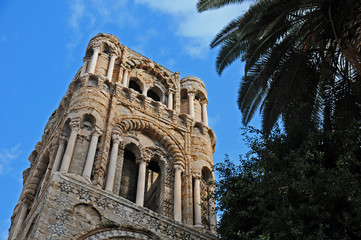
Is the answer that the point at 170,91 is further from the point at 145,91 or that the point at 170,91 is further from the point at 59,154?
the point at 59,154

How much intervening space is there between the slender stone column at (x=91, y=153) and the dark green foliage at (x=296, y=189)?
4.28 m

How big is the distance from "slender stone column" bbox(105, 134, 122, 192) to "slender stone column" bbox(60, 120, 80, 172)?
1298 millimetres

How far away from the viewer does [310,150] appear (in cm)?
1117

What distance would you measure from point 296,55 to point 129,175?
26.4ft

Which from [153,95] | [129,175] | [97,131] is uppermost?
[153,95]

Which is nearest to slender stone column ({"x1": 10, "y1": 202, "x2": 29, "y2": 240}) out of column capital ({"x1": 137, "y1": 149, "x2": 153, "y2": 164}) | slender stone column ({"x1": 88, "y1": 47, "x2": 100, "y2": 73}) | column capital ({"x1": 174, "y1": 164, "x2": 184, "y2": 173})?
column capital ({"x1": 137, "y1": 149, "x2": 153, "y2": 164})

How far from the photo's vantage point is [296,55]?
1193 centimetres

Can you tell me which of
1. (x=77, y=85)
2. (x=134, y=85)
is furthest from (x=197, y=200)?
(x=134, y=85)

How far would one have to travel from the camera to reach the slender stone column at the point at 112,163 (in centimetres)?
1499

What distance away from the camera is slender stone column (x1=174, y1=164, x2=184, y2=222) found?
1561 centimetres

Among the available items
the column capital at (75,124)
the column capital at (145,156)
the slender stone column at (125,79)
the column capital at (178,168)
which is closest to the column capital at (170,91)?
the slender stone column at (125,79)

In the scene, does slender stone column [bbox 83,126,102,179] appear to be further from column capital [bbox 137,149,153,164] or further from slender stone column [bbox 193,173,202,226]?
slender stone column [bbox 193,173,202,226]

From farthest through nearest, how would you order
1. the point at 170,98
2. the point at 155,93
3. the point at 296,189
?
the point at 155,93 < the point at 170,98 < the point at 296,189

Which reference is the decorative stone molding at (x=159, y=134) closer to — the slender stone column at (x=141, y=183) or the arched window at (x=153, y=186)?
the arched window at (x=153, y=186)
